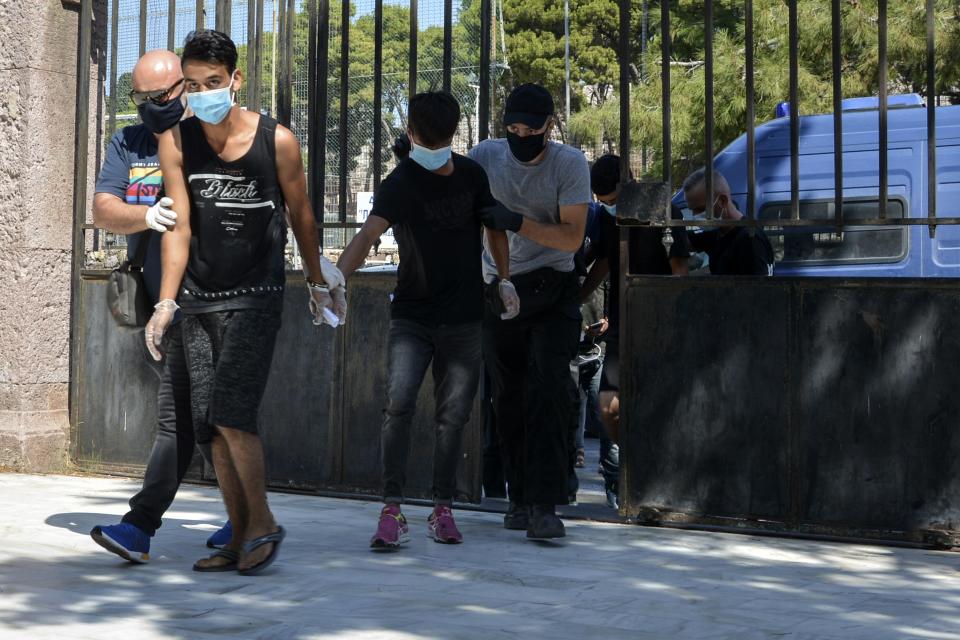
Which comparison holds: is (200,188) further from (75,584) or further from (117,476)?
(117,476)

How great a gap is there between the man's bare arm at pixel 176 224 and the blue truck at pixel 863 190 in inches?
215

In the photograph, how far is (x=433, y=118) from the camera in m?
5.24

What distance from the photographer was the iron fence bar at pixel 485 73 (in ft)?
20.3

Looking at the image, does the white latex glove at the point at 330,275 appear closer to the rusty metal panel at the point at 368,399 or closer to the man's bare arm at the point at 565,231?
the man's bare arm at the point at 565,231

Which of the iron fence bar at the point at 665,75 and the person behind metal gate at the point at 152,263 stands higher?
the iron fence bar at the point at 665,75

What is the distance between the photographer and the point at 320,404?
272 inches

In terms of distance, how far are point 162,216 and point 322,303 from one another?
2.28 feet

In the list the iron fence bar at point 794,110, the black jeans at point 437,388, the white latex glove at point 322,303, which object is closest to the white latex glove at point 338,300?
the white latex glove at point 322,303

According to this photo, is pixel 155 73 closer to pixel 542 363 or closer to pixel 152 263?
pixel 152 263

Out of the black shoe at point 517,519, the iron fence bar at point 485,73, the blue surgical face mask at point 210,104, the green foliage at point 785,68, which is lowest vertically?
the black shoe at point 517,519

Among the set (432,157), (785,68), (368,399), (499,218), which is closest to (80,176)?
(368,399)

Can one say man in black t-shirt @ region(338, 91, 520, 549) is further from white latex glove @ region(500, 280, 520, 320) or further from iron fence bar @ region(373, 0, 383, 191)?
iron fence bar @ region(373, 0, 383, 191)

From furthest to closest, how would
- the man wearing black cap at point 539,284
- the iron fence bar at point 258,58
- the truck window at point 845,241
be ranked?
the truck window at point 845,241 → the iron fence bar at point 258,58 → the man wearing black cap at point 539,284

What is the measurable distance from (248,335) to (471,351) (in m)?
1.12
